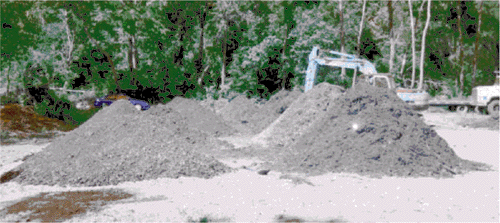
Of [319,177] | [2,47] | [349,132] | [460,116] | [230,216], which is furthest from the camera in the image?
[460,116]

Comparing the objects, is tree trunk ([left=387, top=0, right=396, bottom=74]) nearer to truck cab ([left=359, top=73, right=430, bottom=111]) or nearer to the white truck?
the white truck

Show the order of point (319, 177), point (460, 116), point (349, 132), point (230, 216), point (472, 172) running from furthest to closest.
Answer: point (460, 116) < point (349, 132) < point (472, 172) < point (319, 177) < point (230, 216)

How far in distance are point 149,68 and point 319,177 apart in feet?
64.0

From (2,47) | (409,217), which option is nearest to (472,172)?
(409,217)

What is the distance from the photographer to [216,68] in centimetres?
2606

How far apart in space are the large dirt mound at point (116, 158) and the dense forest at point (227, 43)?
11640 millimetres

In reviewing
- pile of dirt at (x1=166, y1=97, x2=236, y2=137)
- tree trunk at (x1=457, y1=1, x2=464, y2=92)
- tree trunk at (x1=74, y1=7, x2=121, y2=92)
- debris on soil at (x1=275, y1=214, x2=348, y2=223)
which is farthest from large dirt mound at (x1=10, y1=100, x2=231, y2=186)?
tree trunk at (x1=457, y1=1, x2=464, y2=92)

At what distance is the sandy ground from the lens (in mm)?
5367

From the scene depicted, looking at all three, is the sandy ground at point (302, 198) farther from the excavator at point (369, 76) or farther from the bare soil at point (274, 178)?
the excavator at point (369, 76)

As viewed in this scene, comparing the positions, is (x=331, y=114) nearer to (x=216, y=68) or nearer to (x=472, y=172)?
(x=472, y=172)

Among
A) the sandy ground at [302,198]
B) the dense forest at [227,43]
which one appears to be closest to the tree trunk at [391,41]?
the dense forest at [227,43]

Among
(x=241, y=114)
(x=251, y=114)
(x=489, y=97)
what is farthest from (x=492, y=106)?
(x=241, y=114)

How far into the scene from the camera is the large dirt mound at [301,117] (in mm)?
11773

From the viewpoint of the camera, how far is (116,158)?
774 centimetres
